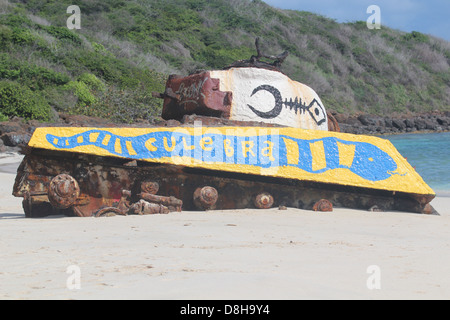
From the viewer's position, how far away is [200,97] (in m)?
7.49

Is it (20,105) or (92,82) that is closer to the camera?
(20,105)

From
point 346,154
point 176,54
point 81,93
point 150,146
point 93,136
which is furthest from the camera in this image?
point 176,54

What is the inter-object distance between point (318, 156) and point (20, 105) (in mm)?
15733

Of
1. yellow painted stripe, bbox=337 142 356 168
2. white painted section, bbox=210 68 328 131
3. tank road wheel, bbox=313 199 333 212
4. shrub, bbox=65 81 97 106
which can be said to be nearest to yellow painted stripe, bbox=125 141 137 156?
white painted section, bbox=210 68 328 131

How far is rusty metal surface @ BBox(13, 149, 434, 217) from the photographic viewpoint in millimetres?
5723

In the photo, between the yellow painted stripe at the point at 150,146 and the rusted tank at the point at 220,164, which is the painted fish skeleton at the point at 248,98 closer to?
the rusted tank at the point at 220,164

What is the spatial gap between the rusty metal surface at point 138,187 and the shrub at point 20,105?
14898 millimetres

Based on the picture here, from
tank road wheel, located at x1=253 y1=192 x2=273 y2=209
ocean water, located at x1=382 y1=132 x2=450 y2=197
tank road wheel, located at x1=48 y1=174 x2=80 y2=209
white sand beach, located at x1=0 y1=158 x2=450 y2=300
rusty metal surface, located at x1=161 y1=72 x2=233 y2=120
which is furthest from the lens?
ocean water, located at x1=382 y1=132 x2=450 y2=197

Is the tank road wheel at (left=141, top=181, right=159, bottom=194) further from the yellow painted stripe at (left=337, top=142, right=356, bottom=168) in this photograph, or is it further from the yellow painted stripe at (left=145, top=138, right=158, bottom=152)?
the yellow painted stripe at (left=337, top=142, right=356, bottom=168)

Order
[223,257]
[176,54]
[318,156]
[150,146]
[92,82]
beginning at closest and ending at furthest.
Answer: [223,257] < [150,146] < [318,156] < [92,82] < [176,54]

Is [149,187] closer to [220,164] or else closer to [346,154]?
[220,164]

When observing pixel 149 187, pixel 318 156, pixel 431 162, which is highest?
pixel 318 156

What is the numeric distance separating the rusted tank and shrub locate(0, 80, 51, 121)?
1368 cm

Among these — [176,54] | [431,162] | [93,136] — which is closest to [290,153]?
[93,136]
